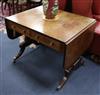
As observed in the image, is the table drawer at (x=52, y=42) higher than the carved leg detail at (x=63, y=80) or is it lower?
higher

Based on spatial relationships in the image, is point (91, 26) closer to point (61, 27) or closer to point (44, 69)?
point (61, 27)

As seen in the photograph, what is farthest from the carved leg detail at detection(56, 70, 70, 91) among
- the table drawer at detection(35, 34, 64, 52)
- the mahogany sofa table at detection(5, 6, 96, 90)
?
the table drawer at detection(35, 34, 64, 52)

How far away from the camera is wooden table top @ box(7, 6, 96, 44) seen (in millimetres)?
1496

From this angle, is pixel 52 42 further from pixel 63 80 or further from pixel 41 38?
pixel 63 80

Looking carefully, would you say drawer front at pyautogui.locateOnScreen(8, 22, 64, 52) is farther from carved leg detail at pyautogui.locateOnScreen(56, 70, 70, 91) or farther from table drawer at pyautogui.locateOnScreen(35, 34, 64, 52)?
carved leg detail at pyautogui.locateOnScreen(56, 70, 70, 91)

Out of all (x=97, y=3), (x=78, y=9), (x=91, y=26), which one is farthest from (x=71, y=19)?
(x=97, y=3)

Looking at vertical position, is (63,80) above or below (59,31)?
below

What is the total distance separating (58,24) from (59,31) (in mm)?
155

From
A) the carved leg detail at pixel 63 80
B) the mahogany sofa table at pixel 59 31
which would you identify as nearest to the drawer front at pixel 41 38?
the mahogany sofa table at pixel 59 31

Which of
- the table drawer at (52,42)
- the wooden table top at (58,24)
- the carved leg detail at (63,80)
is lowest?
the carved leg detail at (63,80)

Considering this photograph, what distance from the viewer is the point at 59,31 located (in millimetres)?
1544

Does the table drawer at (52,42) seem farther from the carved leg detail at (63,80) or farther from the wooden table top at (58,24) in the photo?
the carved leg detail at (63,80)

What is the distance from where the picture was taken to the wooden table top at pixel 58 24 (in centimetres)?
150

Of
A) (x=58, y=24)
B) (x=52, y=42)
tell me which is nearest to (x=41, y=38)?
(x=52, y=42)
